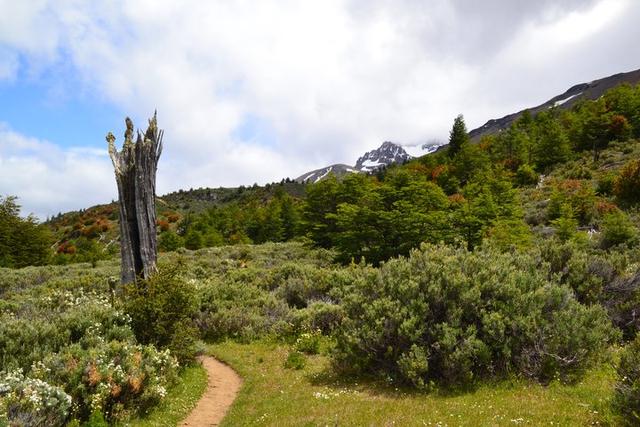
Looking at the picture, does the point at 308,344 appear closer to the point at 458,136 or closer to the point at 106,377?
the point at 106,377

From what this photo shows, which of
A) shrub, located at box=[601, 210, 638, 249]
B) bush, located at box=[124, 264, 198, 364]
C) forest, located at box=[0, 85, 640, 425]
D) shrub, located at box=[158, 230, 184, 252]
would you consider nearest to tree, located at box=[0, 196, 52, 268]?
shrub, located at box=[158, 230, 184, 252]

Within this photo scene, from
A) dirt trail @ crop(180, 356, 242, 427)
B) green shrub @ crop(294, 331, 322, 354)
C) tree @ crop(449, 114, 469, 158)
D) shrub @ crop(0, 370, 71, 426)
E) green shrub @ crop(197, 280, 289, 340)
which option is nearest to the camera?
shrub @ crop(0, 370, 71, 426)

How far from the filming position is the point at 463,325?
31.6 feet

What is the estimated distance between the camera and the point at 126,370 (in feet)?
28.3

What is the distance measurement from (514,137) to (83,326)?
6157cm

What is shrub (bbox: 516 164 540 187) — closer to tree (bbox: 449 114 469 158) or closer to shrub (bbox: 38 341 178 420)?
tree (bbox: 449 114 469 158)

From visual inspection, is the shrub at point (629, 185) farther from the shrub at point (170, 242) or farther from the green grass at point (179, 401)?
the shrub at point (170, 242)

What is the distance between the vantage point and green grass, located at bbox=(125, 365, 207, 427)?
27.6ft

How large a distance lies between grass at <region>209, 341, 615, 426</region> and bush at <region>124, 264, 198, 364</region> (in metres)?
2.17

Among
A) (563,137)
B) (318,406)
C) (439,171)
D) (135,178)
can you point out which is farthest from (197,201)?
(318,406)

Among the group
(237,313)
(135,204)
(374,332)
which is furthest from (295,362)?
(135,204)

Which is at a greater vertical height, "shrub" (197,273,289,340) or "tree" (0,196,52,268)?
"tree" (0,196,52,268)

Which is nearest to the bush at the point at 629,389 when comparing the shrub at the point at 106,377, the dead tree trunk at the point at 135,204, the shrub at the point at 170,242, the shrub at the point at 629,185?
the shrub at the point at 106,377

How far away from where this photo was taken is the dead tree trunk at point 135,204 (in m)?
13.8
